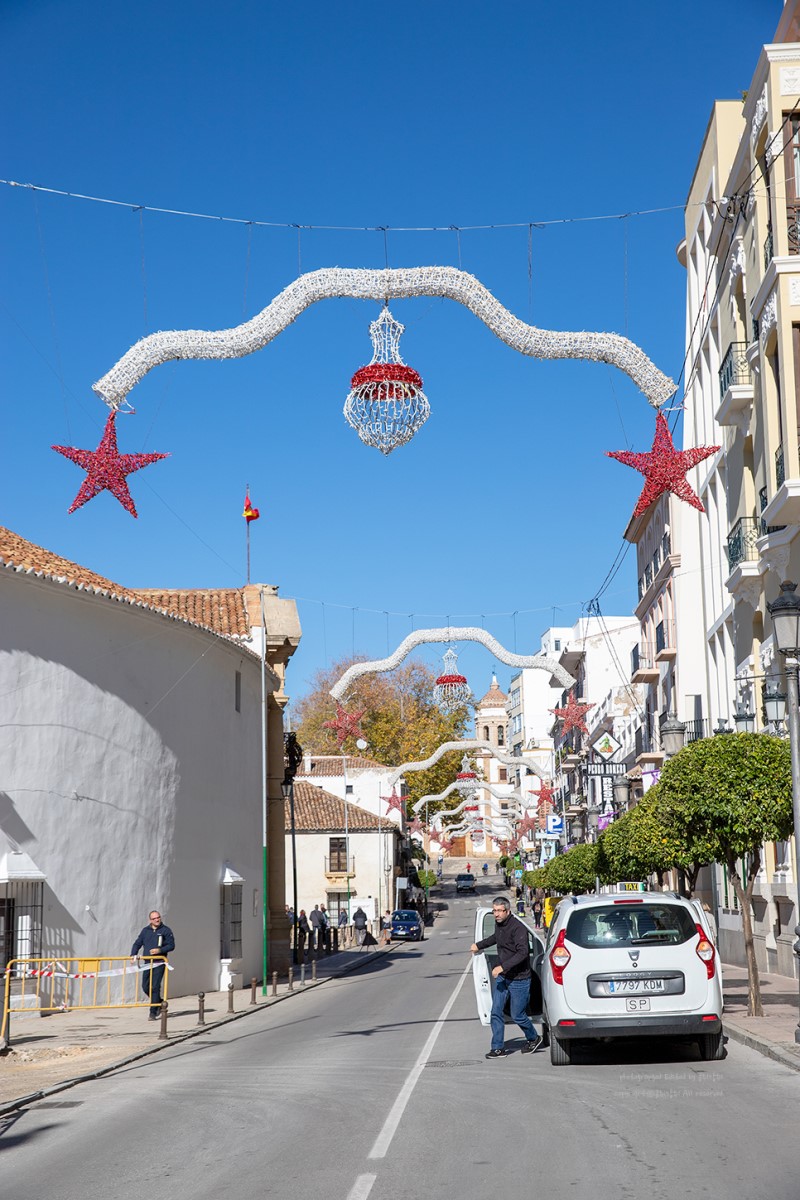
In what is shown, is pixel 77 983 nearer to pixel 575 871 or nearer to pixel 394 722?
pixel 575 871

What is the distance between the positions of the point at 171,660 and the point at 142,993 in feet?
20.6

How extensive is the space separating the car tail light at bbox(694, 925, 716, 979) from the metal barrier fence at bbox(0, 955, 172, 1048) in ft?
31.2

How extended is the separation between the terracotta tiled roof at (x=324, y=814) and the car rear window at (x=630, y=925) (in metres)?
56.8

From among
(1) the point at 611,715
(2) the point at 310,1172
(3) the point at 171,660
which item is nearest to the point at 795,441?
(3) the point at 171,660

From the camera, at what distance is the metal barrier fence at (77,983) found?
2083cm

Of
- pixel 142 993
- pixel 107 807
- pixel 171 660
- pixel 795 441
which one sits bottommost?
pixel 142 993

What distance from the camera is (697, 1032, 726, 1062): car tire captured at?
12914 mm

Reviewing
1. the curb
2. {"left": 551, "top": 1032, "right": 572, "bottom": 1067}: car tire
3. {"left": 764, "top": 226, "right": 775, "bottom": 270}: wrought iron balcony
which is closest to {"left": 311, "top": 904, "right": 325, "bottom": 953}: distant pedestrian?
{"left": 764, "top": 226, "right": 775, "bottom": 270}: wrought iron balcony

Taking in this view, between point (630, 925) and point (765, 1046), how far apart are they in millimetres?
2280

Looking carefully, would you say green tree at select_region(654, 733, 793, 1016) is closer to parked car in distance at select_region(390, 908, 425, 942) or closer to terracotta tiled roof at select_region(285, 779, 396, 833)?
parked car in distance at select_region(390, 908, 425, 942)

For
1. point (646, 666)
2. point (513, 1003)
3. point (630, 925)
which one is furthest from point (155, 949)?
point (646, 666)

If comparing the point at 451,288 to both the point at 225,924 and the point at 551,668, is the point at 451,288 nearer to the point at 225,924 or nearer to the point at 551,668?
the point at 225,924

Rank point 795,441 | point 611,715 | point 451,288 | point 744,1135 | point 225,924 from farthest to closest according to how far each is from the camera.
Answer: point 611,715
point 225,924
point 795,441
point 451,288
point 744,1135

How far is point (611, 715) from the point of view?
61.8 m
